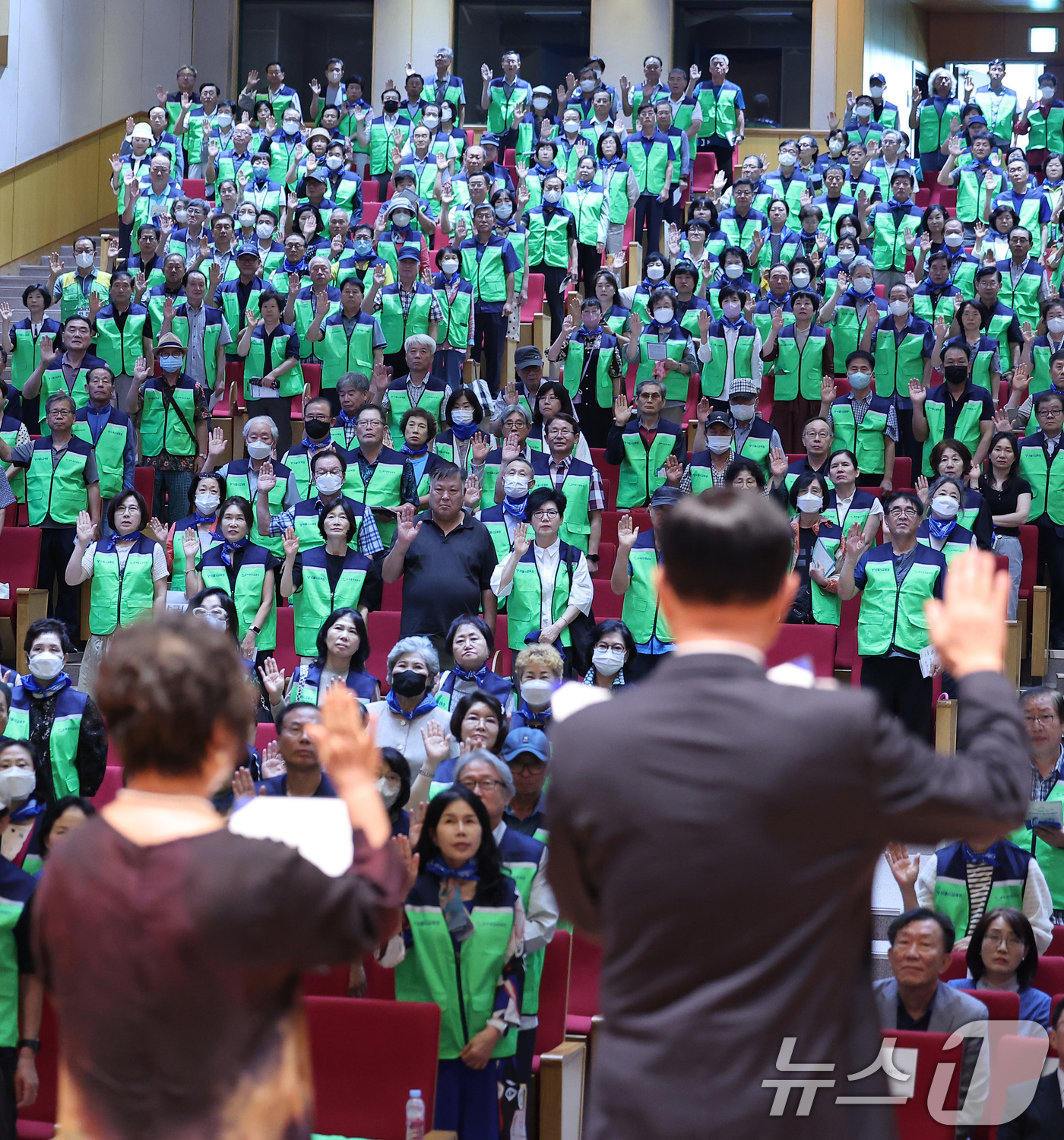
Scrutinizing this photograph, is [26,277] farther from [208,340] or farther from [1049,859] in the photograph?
[1049,859]

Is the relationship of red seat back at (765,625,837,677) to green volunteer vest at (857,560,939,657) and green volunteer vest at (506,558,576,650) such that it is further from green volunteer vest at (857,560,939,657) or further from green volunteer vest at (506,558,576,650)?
green volunteer vest at (506,558,576,650)

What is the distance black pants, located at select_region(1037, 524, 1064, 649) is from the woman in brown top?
6.68 metres

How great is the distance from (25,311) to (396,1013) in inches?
383

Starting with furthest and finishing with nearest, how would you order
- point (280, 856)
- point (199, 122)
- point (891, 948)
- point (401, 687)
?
point (199, 122)
point (401, 687)
point (891, 948)
point (280, 856)

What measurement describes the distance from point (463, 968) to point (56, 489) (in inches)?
194

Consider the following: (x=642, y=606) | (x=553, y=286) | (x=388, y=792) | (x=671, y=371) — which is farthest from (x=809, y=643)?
(x=553, y=286)

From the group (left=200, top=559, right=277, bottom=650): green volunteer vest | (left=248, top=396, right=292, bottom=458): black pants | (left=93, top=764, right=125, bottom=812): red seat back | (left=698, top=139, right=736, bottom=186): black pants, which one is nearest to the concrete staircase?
(left=248, top=396, right=292, bottom=458): black pants

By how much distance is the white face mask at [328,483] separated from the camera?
7.67m

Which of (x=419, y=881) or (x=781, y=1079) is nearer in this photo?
(x=781, y=1079)

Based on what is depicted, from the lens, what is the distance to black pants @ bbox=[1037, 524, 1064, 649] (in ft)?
25.5

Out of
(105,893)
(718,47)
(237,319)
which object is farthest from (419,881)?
(718,47)

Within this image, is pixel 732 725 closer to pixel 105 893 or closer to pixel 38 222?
pixel 105 893

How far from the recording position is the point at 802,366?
9.78m

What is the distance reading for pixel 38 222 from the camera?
14008mm
